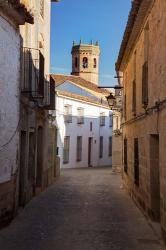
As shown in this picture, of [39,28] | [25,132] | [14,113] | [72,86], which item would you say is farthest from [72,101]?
[14,113]

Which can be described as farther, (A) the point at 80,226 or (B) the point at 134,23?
(B) the point at 134,23

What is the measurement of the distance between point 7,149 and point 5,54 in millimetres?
2019

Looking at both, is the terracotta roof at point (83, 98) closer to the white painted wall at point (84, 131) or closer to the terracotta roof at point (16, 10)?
the white painted wall at point (84, 131)

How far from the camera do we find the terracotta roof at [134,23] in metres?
10.2

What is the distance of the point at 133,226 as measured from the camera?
9.95m

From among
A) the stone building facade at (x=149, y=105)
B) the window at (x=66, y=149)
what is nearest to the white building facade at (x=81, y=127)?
the window at (x=66, y=149)

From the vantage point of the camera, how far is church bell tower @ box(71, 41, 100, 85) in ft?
193

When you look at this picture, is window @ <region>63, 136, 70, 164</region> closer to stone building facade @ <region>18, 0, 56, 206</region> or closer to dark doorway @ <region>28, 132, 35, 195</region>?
stone building facade @ <region>18, 0, 56, 206</region>

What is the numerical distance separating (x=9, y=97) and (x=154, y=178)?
3668 mm

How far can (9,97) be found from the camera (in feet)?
31.8

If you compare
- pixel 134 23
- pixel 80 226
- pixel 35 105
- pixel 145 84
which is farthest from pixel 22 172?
pixel 134 23

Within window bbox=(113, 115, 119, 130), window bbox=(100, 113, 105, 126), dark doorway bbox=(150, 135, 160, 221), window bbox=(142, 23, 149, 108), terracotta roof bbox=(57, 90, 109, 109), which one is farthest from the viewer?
window bbox=(100, 113, 105, 126)

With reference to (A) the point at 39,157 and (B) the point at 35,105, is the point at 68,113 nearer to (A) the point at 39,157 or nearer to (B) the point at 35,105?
(A) the point at 39,157

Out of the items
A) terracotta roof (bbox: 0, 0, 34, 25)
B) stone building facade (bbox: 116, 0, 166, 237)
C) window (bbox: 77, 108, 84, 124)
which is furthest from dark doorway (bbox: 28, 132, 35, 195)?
window (bbox: 77, 108, 84, 124)
